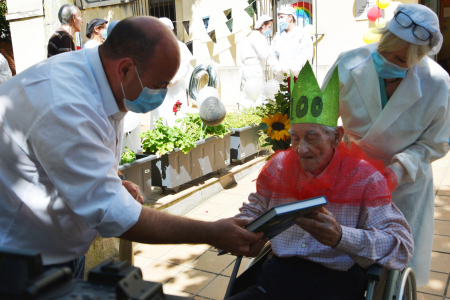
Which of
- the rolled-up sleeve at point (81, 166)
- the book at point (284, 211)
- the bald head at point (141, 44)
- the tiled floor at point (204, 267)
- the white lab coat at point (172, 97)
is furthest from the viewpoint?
the white lab coat at point (172, 97)

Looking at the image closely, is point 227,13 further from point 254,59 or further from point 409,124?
point 409,124

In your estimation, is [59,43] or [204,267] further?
[59,43]

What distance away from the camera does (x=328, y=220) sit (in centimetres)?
181

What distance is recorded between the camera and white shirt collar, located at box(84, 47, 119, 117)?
1.62 m

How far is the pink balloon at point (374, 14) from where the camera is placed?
9.63m

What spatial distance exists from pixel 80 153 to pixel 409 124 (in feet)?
6.16

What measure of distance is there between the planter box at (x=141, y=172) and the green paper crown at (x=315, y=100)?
2.72m

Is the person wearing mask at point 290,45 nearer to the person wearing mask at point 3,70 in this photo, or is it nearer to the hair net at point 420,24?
the person wearing mask at point 3,70

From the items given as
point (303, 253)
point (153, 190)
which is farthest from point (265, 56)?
point (303, 253)

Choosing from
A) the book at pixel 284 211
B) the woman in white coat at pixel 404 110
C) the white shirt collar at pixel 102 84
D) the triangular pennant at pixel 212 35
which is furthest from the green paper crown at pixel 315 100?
the triangular pennant at pixel 212 35

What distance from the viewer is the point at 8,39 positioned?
15852 mm

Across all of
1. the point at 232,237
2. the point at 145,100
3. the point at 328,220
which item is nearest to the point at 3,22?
the point at 145,100

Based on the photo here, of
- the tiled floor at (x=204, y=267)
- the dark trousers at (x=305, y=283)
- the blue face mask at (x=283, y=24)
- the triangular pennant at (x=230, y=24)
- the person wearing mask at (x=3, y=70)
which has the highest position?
the triangular pennant at (x=230, y=24)

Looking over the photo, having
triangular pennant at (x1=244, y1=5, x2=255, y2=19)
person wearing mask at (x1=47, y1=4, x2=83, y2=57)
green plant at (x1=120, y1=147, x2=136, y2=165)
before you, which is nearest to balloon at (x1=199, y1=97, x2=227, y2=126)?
green plant at (x1=120, y1=147, x2=136, y2=165)
